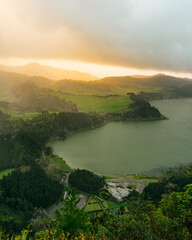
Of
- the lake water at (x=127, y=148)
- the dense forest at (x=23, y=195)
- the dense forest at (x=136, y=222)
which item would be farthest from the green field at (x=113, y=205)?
the dense forest at (x=136, y=222)

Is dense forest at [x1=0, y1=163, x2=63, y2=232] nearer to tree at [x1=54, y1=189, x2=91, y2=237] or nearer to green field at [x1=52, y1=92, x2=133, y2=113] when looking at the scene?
tree at [x1=54, y1=189, x2=91, y2=237]

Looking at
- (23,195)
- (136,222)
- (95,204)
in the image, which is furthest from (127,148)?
(136,222)

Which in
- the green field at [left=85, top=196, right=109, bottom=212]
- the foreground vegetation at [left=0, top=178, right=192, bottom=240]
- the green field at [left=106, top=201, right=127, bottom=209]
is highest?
the foreground vegetation at [left=0, top=178, right=192, bottom=240]

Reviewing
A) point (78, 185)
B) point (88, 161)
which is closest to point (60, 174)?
point (78, 185)

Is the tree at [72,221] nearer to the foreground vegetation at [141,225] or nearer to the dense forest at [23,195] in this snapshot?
the foreground vegetation at [141,225]

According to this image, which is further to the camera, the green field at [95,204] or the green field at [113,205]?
the green field at [113,205]

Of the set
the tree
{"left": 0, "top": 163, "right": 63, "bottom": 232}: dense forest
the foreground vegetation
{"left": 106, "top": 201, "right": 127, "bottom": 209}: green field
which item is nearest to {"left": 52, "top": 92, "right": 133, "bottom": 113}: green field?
{"left": 0, "top": 163, "right": 63, "bottom": 232}: dense forest

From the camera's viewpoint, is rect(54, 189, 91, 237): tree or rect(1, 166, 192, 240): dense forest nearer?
rect(1, 166, 192, 240): dense forest
